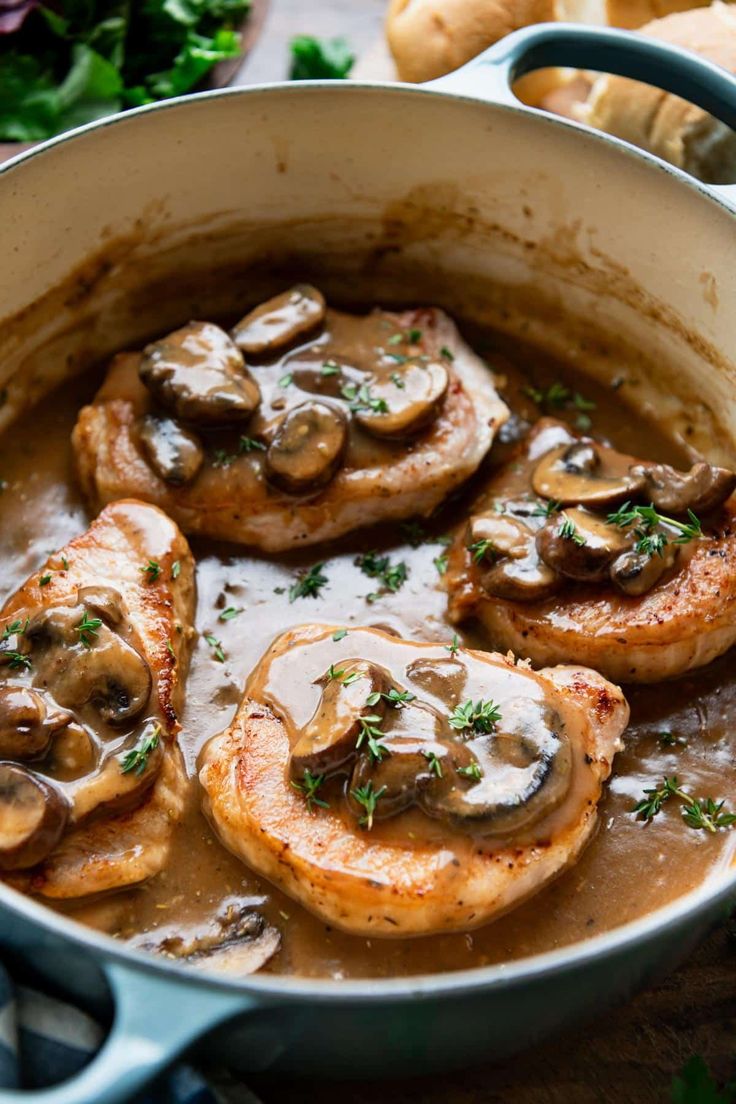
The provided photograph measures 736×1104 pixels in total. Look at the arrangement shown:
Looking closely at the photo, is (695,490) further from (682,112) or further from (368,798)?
(682,112)

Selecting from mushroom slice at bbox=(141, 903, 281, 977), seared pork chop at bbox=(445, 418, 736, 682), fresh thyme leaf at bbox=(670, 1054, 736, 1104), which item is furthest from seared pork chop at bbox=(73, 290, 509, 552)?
fresh thyme leaf at bbox=(670, 1054, 736, 1104)

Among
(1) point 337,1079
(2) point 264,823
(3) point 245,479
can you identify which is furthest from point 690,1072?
(3) point 245,479

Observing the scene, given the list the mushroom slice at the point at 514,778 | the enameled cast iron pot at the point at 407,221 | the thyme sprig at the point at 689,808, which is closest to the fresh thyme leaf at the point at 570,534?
the mushroom slice at the point at 514,778

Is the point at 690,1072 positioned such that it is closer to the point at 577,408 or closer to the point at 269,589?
the point at 269,589

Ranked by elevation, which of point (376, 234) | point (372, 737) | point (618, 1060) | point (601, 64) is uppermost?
point (601, 64)

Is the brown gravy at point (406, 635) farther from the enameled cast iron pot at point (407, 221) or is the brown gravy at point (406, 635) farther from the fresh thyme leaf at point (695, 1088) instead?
the fresh thyme leaf at point (695, 1088)

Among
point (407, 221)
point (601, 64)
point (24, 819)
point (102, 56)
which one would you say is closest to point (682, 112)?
point (601, 64)

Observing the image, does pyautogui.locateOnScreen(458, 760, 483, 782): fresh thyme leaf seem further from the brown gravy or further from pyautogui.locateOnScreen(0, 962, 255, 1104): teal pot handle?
pyautogui.locateOnScreen(0, 962, 255, 1104): teal pot handle
